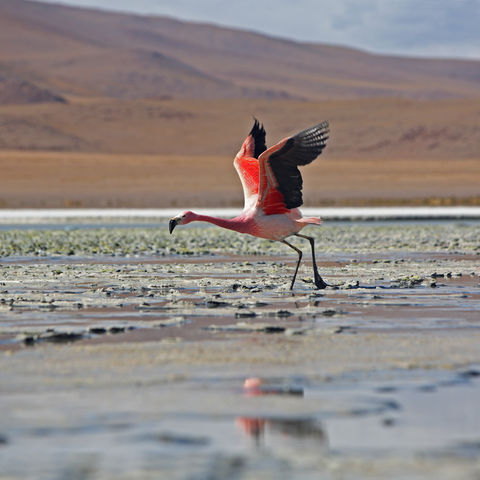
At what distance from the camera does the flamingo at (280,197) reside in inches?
571

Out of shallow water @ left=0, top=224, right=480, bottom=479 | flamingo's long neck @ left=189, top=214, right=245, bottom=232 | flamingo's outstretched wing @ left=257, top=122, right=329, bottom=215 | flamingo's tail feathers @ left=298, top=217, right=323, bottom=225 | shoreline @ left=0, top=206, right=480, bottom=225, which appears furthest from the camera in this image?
shoreline @ left=0, top=206, right=480, bottom=225

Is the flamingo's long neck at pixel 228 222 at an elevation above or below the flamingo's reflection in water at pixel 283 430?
above

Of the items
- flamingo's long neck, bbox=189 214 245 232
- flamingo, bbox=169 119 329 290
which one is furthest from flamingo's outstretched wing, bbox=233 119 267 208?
flamingo's long neck, bbox=189 214 245 232

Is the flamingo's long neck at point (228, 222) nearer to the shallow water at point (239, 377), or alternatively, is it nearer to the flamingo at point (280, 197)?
the flamingo at point (280, 197)

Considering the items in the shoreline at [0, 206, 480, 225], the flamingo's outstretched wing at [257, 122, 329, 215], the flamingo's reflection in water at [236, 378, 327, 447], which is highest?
the flamingo's outstretched wing at [257, 122, 329, 215]

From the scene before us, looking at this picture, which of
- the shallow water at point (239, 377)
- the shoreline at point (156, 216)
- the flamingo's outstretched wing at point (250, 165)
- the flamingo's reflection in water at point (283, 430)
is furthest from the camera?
the shoreline at point (156, 216)

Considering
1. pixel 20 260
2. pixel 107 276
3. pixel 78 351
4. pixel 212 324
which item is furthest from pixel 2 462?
pixel 20 260

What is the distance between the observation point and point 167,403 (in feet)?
23.4

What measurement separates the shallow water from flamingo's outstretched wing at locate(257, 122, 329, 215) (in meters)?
1.00

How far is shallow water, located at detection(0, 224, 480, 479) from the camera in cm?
587

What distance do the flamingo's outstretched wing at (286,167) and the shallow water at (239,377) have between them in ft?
3.28

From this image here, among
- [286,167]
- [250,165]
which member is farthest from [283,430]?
[250,165]

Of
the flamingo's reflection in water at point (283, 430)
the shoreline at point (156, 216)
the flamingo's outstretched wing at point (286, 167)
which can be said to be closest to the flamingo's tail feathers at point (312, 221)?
the flamingo's outstretched wing at point (286, 167)

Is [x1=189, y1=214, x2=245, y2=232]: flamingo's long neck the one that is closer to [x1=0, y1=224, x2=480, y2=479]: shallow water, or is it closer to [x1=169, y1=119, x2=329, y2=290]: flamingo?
[x1=169, y1=119, x2=329, y2=290]: flamingo
